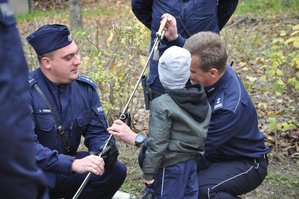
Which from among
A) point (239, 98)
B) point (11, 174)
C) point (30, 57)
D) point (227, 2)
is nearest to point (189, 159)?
point (239, 98)

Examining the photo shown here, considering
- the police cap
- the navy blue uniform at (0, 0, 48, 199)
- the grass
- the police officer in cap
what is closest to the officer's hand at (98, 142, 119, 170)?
the police officer in cap

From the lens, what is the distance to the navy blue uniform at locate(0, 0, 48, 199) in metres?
1.13

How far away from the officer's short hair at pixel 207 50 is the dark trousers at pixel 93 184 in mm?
915

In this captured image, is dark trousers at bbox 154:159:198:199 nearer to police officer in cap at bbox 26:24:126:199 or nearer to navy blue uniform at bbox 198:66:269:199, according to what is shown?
navy blue uniform at bbox 198:66:269:199

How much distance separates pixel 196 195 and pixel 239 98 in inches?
26.4

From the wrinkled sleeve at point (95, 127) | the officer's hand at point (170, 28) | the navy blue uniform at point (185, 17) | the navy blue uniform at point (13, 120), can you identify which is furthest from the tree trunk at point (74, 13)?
the navy blue uniform at point (13, 120)

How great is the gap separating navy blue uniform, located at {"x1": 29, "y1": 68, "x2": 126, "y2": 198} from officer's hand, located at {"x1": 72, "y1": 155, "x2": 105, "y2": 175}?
0.05 metres

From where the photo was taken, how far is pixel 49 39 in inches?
128

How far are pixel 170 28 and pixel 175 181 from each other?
1.12m

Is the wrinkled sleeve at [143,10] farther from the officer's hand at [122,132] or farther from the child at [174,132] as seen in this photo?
the officer's hand at [122,132]

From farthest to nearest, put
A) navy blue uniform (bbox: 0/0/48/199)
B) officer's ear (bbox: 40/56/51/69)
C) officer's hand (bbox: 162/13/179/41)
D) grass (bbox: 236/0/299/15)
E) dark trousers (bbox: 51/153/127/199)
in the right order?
1. grass (bbox: 236/0/299/15)
2. officer's hand (bbox: 162/13/179/41)
3. dark trousers (bbox: 51/153/127/199)
4. officer's ear (bbox: 40/56/51/69)
5. navy blue uniform (bbox: 0/0/48/199)

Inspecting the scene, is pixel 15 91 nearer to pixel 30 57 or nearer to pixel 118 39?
pixel 118 39

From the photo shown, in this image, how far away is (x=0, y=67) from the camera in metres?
1.13

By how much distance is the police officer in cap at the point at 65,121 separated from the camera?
3.20 meters
